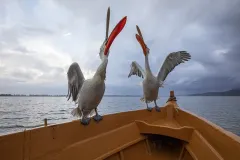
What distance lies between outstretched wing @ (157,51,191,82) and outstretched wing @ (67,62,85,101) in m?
3.22

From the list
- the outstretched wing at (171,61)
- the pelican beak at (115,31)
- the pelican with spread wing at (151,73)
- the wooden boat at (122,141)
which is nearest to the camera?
the wooden boat at (122,141)

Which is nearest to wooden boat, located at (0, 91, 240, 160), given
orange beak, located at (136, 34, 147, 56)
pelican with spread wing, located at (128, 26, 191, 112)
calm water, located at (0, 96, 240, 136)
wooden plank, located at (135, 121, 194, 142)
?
wooden plank, located at (135, 121, 194, 142)

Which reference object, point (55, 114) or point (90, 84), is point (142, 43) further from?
point (55, 114)

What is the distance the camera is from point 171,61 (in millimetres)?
6305

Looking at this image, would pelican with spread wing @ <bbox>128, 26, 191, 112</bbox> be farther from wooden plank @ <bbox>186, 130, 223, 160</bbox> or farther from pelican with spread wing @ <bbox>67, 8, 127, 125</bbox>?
pelican with spread wing @ <bbox>67, 8, 127, 125</bbox>

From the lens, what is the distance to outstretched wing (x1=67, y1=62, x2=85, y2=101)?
10.3ft

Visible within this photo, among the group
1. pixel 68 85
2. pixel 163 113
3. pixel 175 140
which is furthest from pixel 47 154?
pixel 163 113

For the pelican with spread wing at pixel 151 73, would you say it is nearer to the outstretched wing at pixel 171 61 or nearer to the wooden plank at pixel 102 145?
the outstretched wing at pixel 171 61

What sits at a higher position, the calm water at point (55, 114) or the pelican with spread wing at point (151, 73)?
the pelican with spread wing at point (151, 73)

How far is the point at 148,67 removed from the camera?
5.33m

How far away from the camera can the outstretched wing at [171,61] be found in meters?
6.06

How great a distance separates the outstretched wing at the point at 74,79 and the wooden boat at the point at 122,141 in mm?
700

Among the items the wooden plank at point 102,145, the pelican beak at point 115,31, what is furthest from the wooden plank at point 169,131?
the pelican beak at point 115,31

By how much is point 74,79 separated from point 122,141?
125 cm
